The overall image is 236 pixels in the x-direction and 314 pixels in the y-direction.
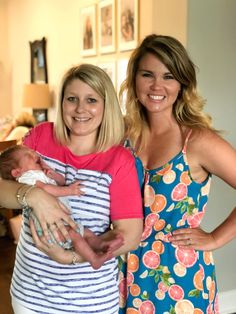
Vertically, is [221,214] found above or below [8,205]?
below

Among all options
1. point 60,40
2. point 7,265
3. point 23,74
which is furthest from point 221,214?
point 23,74

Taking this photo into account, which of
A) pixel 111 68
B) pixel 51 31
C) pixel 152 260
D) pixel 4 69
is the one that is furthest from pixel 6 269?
pixel 4 69

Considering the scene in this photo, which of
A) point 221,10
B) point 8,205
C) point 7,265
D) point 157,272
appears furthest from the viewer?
point 7,265

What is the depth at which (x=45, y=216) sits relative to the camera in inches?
51.8

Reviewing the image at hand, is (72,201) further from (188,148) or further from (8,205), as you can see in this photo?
(188,148)

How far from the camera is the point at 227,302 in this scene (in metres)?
3.05

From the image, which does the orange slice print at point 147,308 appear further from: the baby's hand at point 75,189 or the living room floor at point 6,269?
the living room floor at point 6,269

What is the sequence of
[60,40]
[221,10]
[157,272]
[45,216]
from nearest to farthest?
[45,216], [157,272], [221,10], [60,40]

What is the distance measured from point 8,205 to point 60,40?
4.49 metres

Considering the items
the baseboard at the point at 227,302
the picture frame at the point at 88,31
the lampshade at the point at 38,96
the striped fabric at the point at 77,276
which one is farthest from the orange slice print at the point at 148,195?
the lampshade at the point at 38,96

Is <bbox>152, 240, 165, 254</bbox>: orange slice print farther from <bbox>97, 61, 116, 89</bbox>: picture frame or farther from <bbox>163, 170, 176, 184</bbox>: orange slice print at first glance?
<bbox>97, 61, 116, 89</bbox>: picture frame

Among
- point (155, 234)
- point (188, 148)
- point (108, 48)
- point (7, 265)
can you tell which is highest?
point (108, 48)

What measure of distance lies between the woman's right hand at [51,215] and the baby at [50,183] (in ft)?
0.08

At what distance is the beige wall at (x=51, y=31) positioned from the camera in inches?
110
